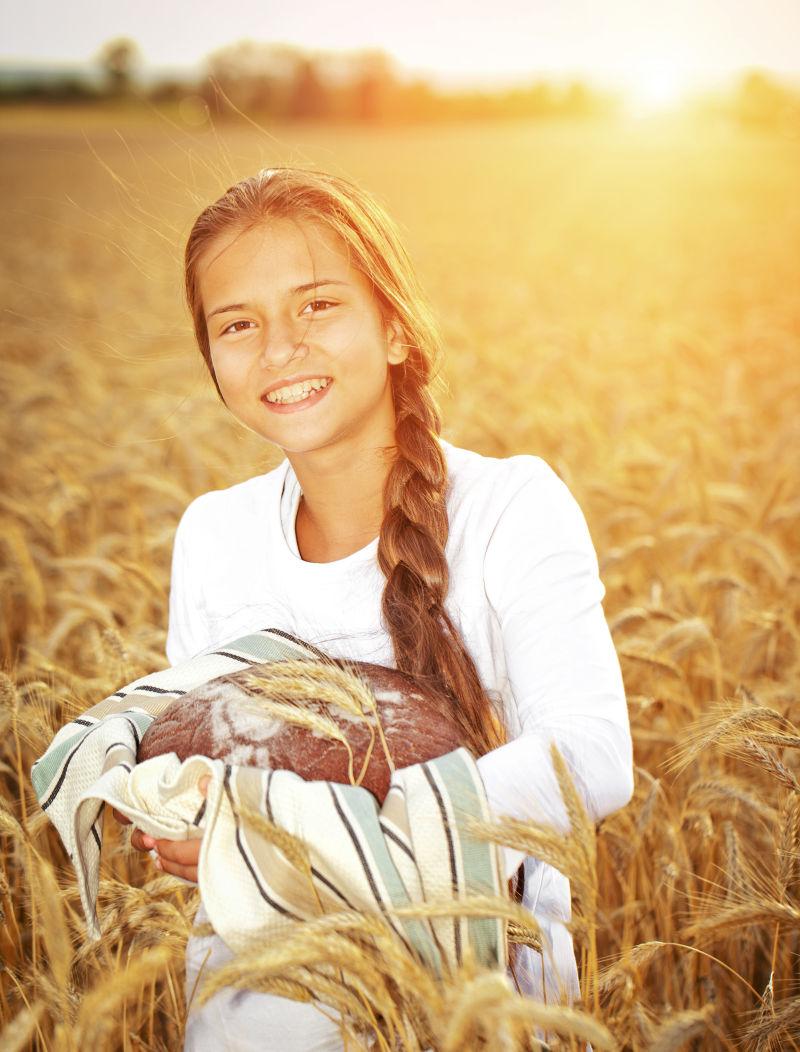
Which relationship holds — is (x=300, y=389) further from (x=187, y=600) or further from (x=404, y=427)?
(x=187, y=600)

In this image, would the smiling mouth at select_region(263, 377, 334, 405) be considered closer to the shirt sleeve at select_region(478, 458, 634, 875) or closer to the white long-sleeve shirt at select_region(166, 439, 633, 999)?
the white long-sleeve shirt at select_region(166, 439, 633, 999)

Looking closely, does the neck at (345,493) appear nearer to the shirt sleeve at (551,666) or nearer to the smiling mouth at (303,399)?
the smiling mouth at (303,399)

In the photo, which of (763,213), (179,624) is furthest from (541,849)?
(763,213)

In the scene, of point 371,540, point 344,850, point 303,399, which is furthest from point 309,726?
point 303,399

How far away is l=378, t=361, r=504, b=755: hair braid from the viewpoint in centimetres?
162

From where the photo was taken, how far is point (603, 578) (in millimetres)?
3080

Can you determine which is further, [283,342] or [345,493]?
[345,493]

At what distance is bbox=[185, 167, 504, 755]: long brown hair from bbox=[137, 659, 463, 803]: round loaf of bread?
0.17 meters

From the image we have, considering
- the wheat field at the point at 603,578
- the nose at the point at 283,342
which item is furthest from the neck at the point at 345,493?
the wheat field at the point at 603,578

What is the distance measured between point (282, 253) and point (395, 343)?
313 millimetres

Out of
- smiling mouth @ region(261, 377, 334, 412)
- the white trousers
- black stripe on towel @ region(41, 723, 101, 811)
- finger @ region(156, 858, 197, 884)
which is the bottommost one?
the white trousers

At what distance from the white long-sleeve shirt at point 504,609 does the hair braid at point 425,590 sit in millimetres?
47

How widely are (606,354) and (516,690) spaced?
5.99 m

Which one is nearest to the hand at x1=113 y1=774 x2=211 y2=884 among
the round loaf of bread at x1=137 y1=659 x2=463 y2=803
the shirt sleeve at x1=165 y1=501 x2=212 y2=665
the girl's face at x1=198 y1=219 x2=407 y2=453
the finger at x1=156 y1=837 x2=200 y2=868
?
the finger at x1=156 y1=837 x2=200 y2=868
